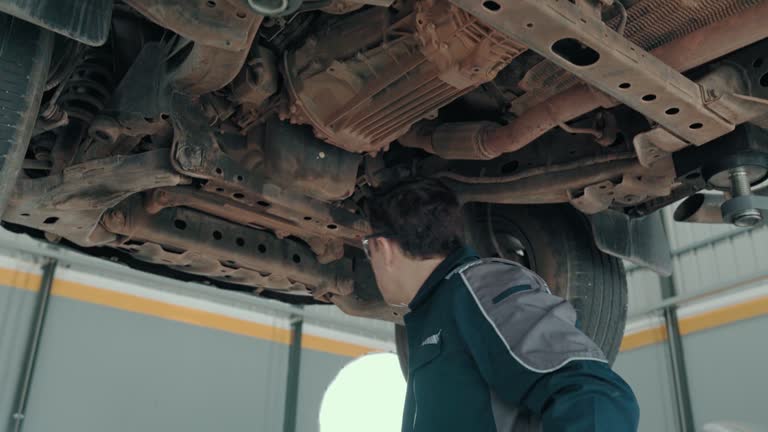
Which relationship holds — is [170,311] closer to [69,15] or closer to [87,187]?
[87,187]

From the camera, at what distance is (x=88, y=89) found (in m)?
2.27

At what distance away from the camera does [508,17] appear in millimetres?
1639

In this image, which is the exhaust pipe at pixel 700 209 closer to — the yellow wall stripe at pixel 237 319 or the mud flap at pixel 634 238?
the mud flap at pixel 634 238

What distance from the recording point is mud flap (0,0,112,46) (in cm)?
156

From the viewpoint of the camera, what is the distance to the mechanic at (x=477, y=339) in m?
1.11

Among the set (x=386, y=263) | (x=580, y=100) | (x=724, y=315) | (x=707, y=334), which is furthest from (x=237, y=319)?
(x=386, y=263)

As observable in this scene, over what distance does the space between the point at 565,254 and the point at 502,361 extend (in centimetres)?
176

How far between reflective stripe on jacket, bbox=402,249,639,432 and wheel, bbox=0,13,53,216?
0.97m

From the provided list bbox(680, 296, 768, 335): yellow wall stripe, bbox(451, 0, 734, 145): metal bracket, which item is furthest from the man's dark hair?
bbox(680, 296, 768, 335): yellow wall stripe

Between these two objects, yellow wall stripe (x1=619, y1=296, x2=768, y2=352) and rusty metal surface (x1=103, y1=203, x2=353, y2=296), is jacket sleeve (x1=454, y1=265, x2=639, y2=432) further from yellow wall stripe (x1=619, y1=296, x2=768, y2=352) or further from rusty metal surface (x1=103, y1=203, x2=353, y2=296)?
yellow wall stripe (x1=619, y1=296, x2=768, y2=352)

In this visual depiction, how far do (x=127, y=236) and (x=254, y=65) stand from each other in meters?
0.87

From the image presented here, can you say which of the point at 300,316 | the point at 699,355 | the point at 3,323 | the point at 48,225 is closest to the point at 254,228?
the point at 48,225

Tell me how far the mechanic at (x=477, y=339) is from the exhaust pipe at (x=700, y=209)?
1237 mm

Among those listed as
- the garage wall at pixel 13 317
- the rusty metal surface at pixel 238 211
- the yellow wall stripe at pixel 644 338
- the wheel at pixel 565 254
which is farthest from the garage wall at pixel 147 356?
the wheel at pixel 565 254
